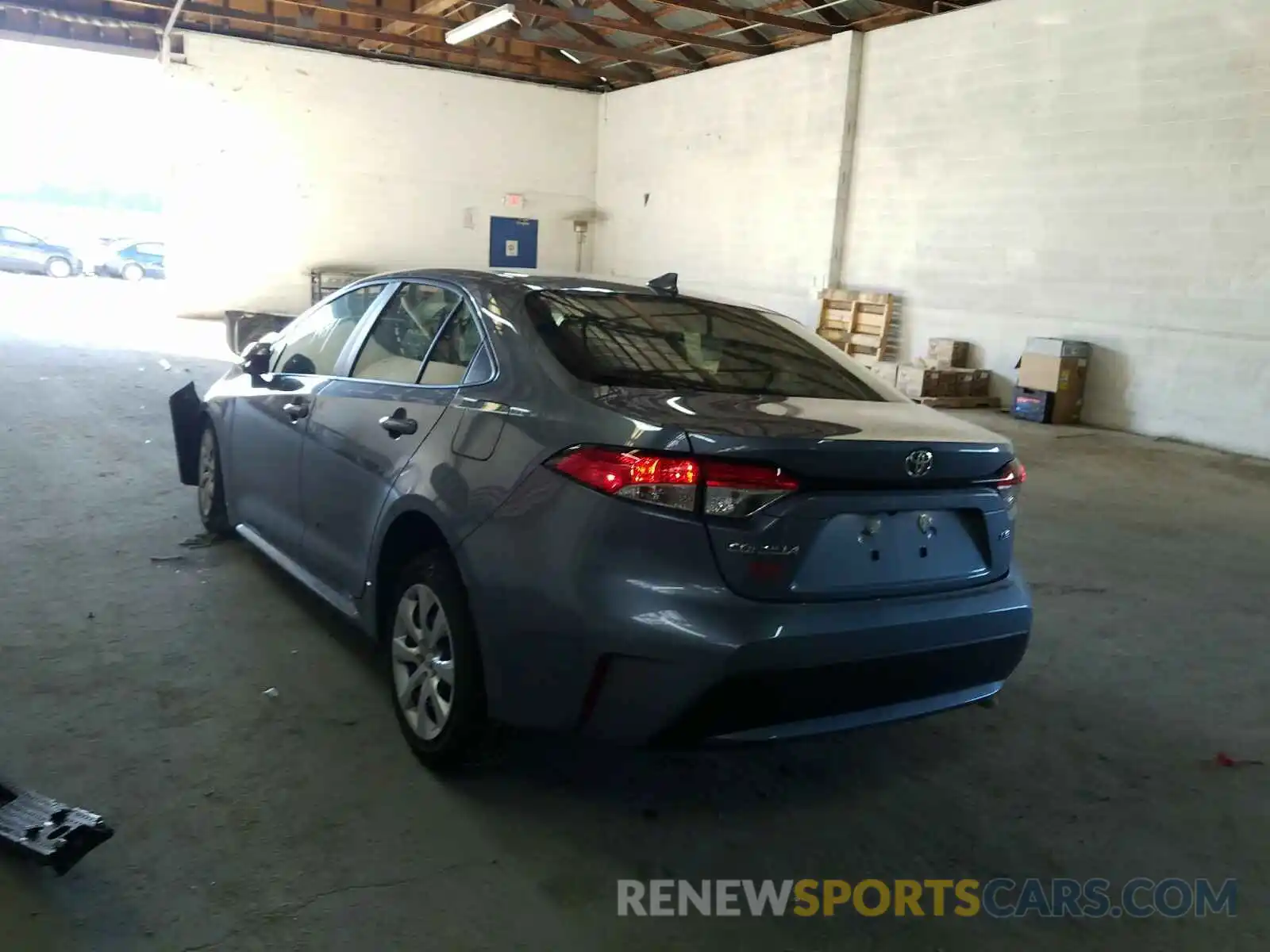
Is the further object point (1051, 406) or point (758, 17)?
point (758, 17)

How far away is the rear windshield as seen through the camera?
262 cm

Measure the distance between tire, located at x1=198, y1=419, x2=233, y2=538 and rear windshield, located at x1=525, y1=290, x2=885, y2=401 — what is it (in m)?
2.34

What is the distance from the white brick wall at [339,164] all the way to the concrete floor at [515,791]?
12.8 metres

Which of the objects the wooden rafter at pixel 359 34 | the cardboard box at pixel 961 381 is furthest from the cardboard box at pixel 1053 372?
the wooden rafter at pixel 359 34

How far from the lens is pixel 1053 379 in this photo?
392 inches

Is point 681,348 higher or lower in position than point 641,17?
lower

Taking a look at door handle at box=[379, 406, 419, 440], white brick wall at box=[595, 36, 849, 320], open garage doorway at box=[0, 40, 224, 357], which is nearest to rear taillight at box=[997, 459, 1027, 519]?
door handle at box=[379, 406, 419, 440]

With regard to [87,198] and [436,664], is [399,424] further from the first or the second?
[87,198]

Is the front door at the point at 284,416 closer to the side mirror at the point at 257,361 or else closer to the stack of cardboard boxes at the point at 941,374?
the side mirror at the point at 257,361

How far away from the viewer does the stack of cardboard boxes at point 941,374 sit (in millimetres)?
10711

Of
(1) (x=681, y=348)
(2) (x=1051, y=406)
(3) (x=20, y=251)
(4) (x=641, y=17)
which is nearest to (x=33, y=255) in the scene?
(3) (x=20, y=251)

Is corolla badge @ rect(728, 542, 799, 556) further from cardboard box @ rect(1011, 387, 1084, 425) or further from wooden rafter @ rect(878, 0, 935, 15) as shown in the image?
wooden rafter @ rect(878, 0, 935, 15)

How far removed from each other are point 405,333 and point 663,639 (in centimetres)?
159

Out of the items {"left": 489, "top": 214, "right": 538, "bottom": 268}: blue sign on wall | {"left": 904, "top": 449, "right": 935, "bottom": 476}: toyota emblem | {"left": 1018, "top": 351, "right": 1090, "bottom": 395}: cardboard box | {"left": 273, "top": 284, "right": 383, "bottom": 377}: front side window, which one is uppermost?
{"left": 489, "top": 214, "right": 538, "bottom": 268}: blue sign on wall
